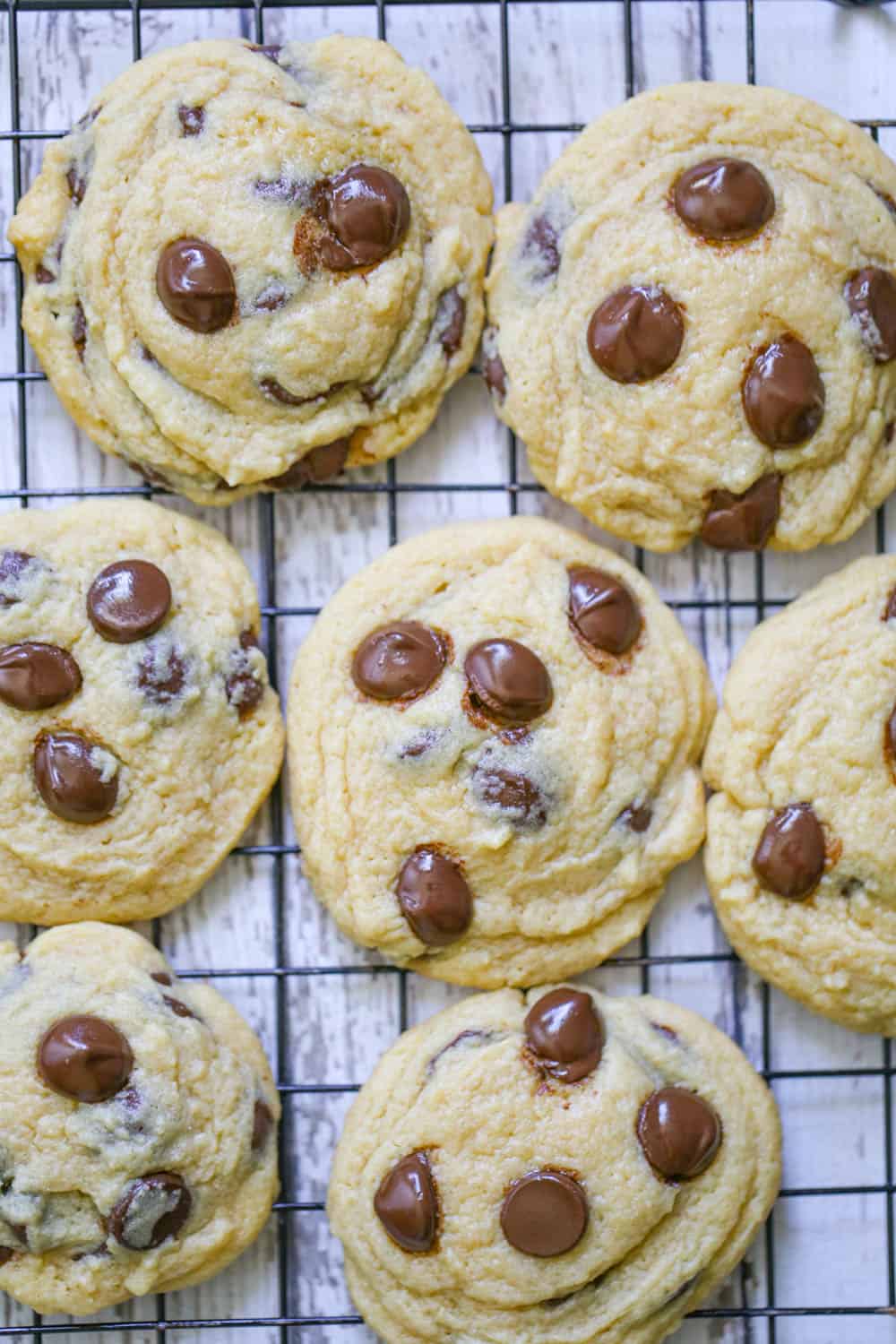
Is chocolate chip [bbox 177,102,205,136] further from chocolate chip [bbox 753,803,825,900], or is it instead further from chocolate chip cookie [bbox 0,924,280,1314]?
chocolate chip [bbox 753,803,825,900]

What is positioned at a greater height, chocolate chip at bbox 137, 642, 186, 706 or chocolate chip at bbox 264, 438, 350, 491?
chocolate chip at bbox 264, 438, 350, 491

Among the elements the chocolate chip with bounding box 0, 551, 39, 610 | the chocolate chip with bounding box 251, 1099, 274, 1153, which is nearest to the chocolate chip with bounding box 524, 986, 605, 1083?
the chocolate chip with bounding box 251, 1099, 274, 1153

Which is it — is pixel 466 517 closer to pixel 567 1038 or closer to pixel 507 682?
pixel 507 682

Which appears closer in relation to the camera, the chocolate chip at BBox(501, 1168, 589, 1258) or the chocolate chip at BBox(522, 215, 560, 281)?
the chocolate chip at BBox(501, 1168, 589, 1258)

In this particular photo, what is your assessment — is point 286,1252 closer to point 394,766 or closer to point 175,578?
point 394,766

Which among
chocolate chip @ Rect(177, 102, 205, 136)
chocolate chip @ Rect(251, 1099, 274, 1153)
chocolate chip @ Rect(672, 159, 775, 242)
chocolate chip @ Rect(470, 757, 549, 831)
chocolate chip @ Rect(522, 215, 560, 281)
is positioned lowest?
chocolate chip @ Rect(251, 1099, 274, 1153)

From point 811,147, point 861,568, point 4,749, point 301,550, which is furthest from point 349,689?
point 811,147

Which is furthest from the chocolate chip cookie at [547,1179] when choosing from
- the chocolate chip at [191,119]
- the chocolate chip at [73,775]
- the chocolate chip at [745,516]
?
the chocolate chip at [191,119]

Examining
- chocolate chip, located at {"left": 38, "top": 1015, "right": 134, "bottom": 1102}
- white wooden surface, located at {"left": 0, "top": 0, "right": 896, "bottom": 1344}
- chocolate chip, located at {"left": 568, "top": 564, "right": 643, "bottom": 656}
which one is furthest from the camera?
white wooden surface, located at {"left": 0, "top": 0, "right": 896, "bottom": 1344}
